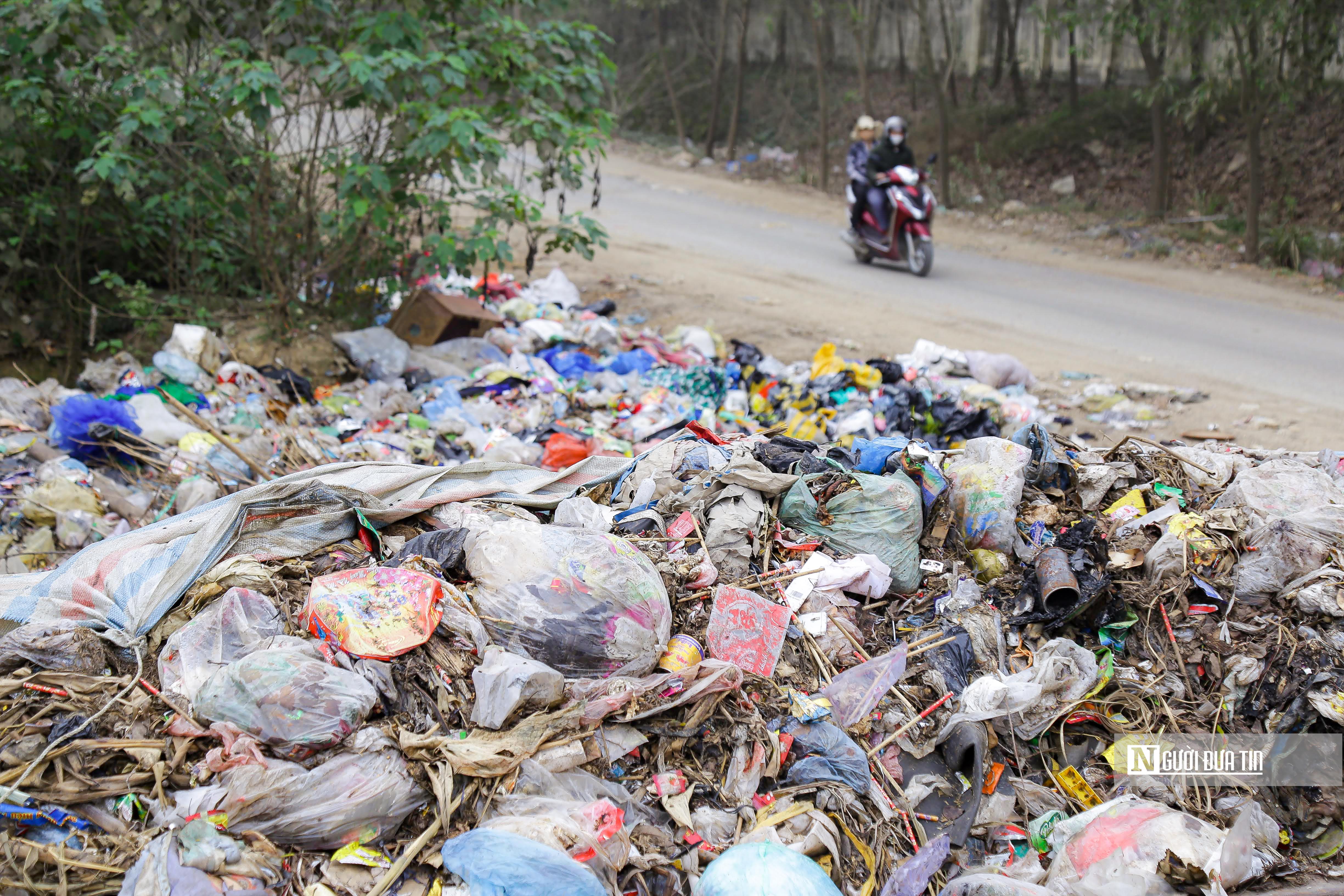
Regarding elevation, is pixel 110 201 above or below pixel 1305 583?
above

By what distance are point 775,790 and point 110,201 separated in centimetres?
665

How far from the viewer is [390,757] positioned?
236 centimetres

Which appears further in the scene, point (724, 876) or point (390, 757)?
point (390, 757)

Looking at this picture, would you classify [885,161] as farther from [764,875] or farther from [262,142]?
[764,875]

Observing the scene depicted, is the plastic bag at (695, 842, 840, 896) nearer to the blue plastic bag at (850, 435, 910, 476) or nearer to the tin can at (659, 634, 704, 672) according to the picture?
the tin can at (659, 634, 704, 672)

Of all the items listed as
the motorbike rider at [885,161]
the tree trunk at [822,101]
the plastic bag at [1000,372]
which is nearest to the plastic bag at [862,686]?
the plastic bag at [1000,372]

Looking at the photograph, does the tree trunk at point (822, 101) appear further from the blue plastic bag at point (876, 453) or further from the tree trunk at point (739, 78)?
the blue plastic bag at point (876, 453)

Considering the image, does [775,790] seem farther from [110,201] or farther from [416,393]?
[110,201]

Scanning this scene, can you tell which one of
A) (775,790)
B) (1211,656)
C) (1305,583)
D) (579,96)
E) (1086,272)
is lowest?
(775,790)

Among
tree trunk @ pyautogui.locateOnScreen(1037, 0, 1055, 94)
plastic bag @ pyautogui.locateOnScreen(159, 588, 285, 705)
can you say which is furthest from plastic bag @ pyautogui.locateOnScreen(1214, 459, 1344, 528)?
tree trunk @ pyautogui.locateOnScreen(1037, 0, 1055, 94)

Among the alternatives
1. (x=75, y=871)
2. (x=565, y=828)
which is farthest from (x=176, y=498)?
(x=565, y=828)

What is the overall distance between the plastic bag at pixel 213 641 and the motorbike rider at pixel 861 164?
7782 mm

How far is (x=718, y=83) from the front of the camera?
17531mm

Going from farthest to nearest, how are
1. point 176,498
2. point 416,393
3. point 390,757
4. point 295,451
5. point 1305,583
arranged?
1. point 416,393
2. point 295,451
3. point 176,498
4. point 1305,583
5. point 390,757
